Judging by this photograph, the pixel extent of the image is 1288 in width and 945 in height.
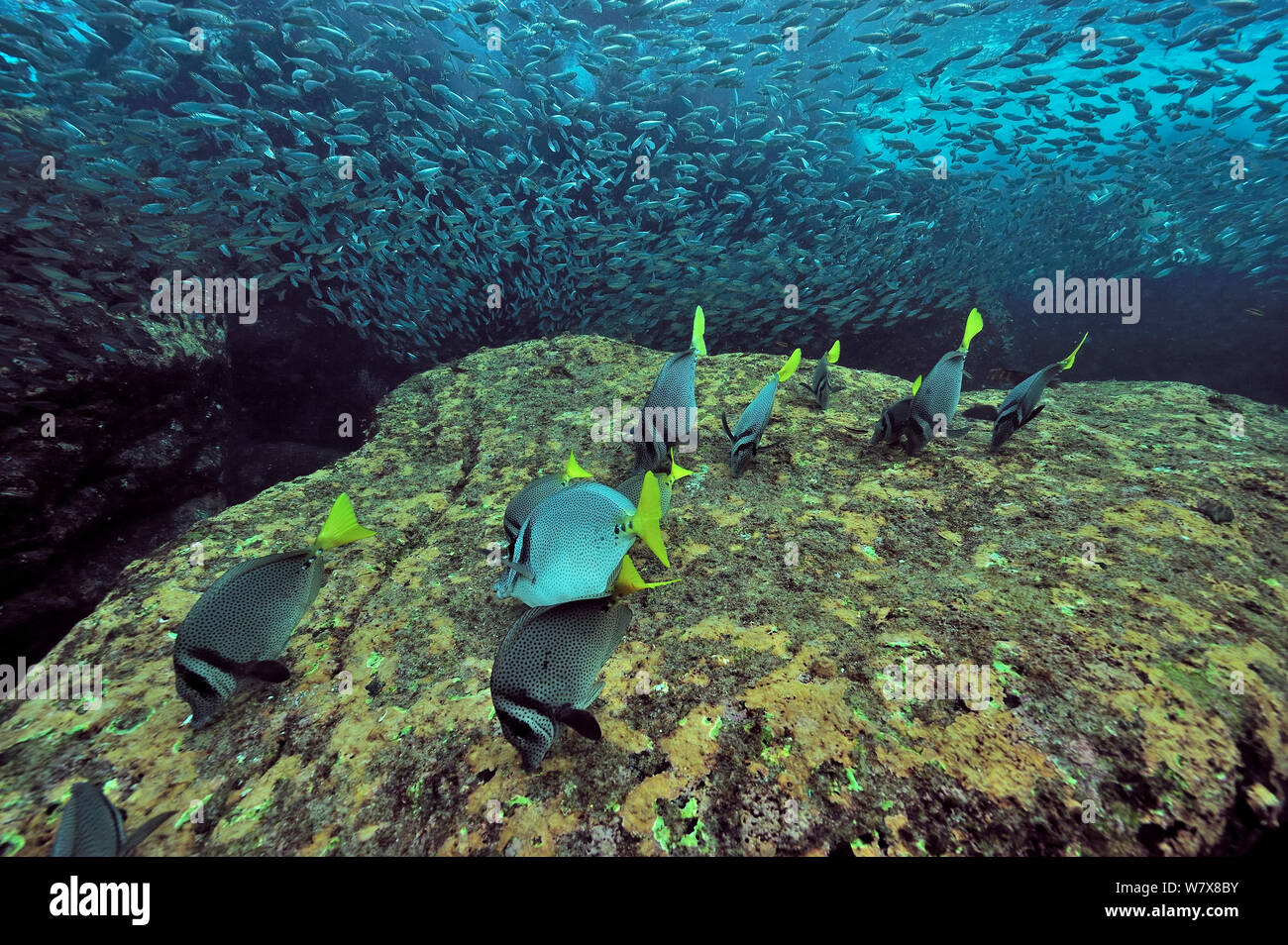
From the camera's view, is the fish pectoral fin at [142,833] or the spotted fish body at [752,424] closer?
the fish pectoral fin at [142,833]

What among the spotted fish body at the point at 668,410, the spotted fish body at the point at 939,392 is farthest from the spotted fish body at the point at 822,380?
the spotted fish body at the point at 668,410

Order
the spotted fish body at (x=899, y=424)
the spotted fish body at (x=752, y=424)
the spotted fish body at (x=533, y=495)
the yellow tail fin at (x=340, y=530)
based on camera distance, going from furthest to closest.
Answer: the spotted fish body at (x=899, y=424), the spotted fish body at (x=752, y=424), the spotted fish body at (x=533, y=495), the yellow tail fin at (x=340, y=530)

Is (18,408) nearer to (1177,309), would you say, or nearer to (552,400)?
(552,400)

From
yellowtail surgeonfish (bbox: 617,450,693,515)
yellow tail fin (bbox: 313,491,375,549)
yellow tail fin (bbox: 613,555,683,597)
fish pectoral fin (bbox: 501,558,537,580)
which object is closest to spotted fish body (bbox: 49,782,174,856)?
yellow tail fin (bbox: 313,491,375,549)

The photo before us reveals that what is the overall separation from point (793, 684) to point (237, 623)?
2053mm

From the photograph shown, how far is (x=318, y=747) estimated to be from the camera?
67.1 inches

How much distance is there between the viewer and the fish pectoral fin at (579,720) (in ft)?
4.25

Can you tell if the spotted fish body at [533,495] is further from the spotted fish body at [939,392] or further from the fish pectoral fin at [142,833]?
the spotted fish body at [939,392]

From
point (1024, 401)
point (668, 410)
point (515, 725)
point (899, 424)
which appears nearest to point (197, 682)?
point (515, 725)

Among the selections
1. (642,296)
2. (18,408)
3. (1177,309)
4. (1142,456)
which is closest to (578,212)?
(642,296)

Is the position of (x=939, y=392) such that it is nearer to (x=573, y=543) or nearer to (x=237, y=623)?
(x=573, y=543)

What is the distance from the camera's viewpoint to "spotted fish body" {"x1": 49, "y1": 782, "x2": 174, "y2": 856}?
1274 mm

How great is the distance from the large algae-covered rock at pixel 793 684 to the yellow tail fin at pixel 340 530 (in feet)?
2.15
